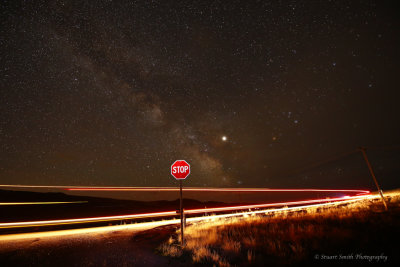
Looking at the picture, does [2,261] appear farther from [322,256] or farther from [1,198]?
[1,198]

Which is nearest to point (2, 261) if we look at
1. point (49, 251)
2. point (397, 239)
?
point (49, 251)

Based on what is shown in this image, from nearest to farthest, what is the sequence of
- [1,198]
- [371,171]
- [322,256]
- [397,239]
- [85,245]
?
[322,256], [397,239], [85,245], [371,171], [1,198]

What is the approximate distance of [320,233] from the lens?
799cm

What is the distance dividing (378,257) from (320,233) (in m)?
2.94

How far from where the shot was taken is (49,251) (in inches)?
309

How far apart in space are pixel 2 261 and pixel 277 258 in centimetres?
910

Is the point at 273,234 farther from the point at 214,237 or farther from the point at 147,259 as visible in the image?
the point at 147,259

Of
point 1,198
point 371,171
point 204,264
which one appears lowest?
point 204,264

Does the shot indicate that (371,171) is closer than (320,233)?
No

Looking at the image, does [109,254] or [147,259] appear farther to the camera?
[109,254]

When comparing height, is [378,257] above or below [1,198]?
below

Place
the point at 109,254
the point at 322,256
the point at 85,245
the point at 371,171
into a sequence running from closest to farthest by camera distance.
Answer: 1. the point at 322,256
2. the point at 109,254
3. the point at 85,245
4. the point at 371,171

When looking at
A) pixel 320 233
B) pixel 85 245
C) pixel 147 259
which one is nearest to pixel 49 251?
pixel 85 245

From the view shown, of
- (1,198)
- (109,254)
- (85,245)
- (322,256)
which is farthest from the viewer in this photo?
(1,198)
